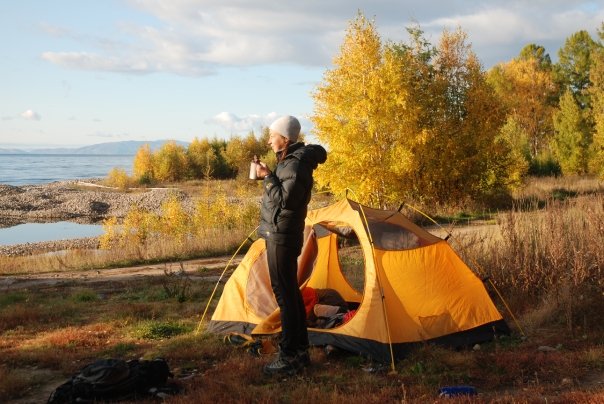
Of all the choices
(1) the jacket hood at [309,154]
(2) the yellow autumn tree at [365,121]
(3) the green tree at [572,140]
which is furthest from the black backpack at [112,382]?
(3) the green tree at [572,140]

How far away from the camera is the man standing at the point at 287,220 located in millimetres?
5941

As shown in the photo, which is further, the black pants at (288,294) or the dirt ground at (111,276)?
the dirt ground at (111,276)

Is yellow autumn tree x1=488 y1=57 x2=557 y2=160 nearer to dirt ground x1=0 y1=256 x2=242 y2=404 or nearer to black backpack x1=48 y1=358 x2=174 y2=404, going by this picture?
dirt ground x1=0 y1=256 x2=242 y2=404

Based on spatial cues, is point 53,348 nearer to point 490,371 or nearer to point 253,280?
point 253,280

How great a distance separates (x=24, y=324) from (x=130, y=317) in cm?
153

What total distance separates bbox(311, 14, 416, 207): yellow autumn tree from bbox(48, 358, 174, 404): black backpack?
15.7 metres

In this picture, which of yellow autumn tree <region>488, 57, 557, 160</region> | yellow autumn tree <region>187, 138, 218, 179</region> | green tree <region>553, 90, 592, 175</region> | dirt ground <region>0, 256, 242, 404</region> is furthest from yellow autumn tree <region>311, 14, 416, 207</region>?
yellow autumn tree <region>187, 138, 218, 179</region>

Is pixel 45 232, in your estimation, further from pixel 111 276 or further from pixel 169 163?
pixel 169 163

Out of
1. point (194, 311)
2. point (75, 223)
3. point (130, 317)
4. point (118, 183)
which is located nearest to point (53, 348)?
point (130, 317)

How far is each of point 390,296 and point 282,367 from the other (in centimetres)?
176

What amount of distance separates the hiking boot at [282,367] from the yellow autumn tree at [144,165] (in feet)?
161

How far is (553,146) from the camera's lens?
40.9 meters

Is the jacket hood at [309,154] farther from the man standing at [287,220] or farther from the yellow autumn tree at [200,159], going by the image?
the yellow autumn tree at [200,159]

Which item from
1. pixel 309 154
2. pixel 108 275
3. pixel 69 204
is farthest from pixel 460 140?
pixel 69 204
